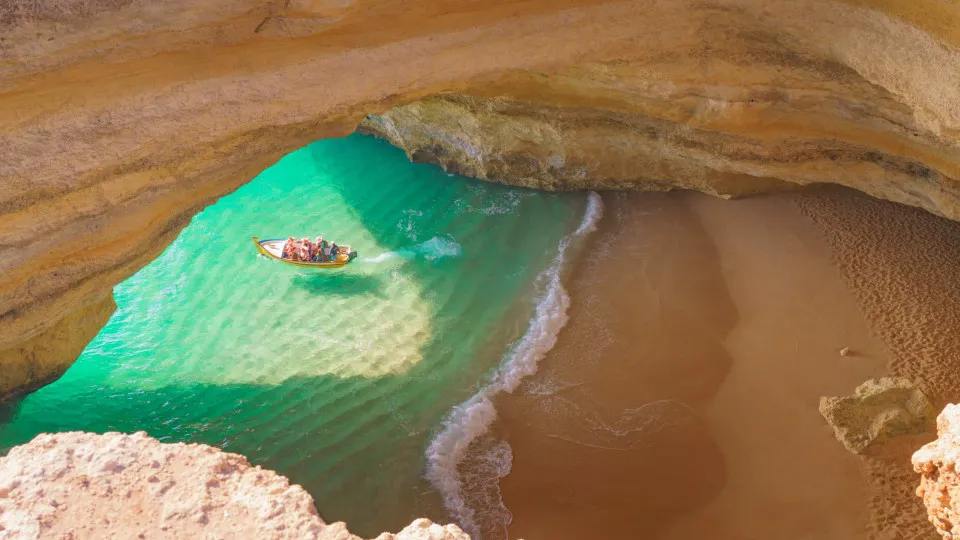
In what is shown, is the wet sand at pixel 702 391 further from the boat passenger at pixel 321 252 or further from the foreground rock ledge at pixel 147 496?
the foreground rock ledge at pixel 147 496

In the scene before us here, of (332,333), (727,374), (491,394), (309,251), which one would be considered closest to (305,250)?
(309,251)

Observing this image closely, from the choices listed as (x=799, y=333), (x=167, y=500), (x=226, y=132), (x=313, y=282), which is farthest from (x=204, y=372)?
(x=799, y=333)

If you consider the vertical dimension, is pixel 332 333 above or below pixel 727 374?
above

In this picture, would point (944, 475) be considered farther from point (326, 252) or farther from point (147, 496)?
point (326, 252)

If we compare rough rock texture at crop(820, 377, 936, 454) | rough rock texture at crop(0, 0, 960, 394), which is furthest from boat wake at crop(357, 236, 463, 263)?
rough rock texture at crop(820, 377, 936, 454)

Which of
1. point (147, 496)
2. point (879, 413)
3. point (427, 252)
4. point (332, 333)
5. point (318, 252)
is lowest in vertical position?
point (879, 413)

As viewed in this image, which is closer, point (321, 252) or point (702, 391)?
point (702, 391)
